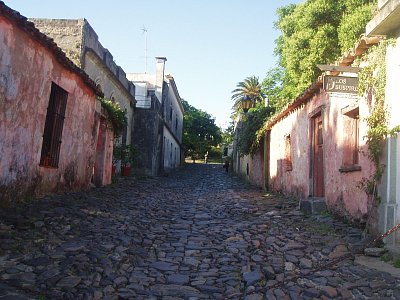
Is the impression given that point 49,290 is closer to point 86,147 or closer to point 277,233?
point 277,233

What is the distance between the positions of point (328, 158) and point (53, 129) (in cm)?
648

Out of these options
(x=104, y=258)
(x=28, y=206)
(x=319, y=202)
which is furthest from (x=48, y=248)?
(x=319, y=202)

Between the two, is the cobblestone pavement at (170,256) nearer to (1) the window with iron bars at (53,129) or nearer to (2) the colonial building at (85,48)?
(1) the window with iron bars at (53,129)

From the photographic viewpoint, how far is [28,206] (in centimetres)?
692

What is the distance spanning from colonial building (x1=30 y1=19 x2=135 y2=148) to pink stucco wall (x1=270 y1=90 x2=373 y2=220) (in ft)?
22.8

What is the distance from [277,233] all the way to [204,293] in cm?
316

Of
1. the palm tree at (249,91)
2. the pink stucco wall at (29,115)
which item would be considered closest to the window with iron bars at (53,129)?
the pink stucco wall at (29,115)

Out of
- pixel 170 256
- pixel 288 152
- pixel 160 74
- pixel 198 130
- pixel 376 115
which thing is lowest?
pixel 170 256

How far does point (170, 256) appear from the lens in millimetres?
5375

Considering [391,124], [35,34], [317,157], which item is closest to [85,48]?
[35,34]

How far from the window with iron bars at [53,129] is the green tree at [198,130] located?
34438 mm

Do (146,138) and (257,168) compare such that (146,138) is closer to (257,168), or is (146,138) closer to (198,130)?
(257,168)

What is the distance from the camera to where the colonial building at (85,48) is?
12.7 m

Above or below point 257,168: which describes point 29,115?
above
